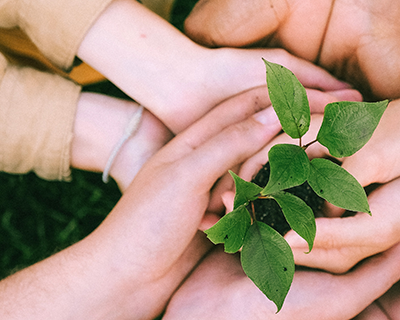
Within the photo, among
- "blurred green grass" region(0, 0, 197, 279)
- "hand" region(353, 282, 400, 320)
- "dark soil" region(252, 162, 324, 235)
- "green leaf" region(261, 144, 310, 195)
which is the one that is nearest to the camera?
"green leaf" region(261, 144, 310, 195)

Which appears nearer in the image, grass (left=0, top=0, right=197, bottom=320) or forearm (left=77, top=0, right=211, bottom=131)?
forearm (left=77, top=0, right=211, bottom=131)

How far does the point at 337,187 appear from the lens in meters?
0.33

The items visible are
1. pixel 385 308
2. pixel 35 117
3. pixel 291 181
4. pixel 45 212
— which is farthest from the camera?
pixel 45 212

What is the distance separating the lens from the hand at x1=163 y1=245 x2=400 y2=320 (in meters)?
0.63

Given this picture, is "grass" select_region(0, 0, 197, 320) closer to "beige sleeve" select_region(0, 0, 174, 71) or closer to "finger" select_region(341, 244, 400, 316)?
"beige sleeve" select_region(0, 0, 174, 71)

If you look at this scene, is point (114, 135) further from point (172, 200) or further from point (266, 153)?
point (266, 153)

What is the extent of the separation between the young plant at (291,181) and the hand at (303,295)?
0.35 meters

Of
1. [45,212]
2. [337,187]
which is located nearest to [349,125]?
[337,187]

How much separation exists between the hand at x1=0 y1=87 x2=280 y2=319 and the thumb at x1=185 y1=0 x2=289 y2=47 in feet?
0.55

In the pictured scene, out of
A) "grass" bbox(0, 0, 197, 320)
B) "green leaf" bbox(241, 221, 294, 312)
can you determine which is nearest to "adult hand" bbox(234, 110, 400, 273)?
"green leaf" bbox(241, 221, 294, 312)

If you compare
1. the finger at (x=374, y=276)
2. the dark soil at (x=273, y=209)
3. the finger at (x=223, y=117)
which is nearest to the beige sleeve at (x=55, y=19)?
the finger at (x=223, y=117)

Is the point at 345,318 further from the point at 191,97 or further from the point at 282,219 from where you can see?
the point at 191,97

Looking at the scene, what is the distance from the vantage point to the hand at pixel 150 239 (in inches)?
25.7

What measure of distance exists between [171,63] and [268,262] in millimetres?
623
